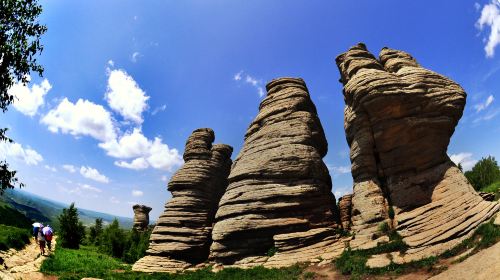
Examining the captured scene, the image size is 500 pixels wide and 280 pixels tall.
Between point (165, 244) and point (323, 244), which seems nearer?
point (323, 244)

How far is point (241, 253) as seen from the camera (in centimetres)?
2956

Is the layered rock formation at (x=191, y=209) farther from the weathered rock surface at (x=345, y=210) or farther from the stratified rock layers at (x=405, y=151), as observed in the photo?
the stratified rock layers at (x=405, y=151)

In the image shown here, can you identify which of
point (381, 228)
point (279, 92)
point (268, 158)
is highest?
point (279, 92)

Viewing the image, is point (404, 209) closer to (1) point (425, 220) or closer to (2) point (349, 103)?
(1) point (425, 220)

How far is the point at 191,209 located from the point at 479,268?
30976mm

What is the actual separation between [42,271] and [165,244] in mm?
15407

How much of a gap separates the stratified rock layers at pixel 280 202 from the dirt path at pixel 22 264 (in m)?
14.4

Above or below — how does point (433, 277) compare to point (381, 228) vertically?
below

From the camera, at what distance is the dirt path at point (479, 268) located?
13242 mm

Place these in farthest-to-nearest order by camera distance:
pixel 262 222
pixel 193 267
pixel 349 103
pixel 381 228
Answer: pixel 193 267
pixel 349 103
pixel 262 222
pixel 381 228

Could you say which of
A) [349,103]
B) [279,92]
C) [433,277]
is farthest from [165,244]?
[433,277]

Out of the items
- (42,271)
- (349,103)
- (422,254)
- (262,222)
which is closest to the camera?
(422,254)

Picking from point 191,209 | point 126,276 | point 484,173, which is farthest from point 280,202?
point 484,173

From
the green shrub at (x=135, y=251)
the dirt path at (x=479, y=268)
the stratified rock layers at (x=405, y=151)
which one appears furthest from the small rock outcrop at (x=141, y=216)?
the dirt path at (x=479, y=268)
